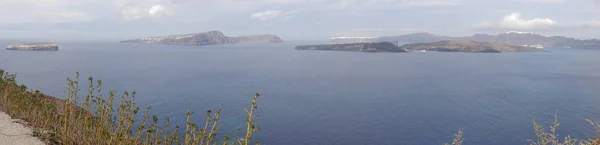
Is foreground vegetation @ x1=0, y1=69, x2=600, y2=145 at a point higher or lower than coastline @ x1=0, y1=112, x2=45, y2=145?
higher

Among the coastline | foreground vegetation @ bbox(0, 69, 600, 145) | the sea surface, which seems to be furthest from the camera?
the sea surface

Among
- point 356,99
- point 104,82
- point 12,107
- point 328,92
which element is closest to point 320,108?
point 356,99

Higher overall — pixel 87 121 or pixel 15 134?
pixel 87 121

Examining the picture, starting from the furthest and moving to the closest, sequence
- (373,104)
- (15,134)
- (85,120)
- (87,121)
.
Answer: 1. (373,104)
2. (15,134)
3. (87,121)
4. (85,120)

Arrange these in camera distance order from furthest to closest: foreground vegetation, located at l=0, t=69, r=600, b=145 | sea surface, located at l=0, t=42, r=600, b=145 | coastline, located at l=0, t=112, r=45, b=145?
1. sea surface, located at l=0, t=42, r=600, b=145
2. coastline, located at l=0, t=112, r=45, b=145
3. foreground vegetation, located at l=0, t=69, r=600, b=145

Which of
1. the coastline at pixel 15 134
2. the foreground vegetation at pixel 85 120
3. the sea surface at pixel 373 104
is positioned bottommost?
the sea surface at pixel 373 104

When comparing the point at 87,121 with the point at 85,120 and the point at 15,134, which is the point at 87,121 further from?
the point at 15,134

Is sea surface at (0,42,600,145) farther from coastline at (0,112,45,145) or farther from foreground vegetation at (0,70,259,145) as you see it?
coastline at (0,112,45,145)

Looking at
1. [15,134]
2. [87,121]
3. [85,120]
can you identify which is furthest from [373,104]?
[85,120]

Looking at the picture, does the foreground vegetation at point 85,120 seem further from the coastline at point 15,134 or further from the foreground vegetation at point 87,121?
the coastline at point 15,134

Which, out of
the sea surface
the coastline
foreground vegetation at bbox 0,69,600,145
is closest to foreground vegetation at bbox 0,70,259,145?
foreground vegetation at bbox 0,69,600,145

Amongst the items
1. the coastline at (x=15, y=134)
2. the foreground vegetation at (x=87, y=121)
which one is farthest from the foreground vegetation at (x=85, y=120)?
the coastline at (x=15, y=134)

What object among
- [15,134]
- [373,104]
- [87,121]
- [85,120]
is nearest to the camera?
[85,120]

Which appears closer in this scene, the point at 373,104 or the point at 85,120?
the point at 85,120
